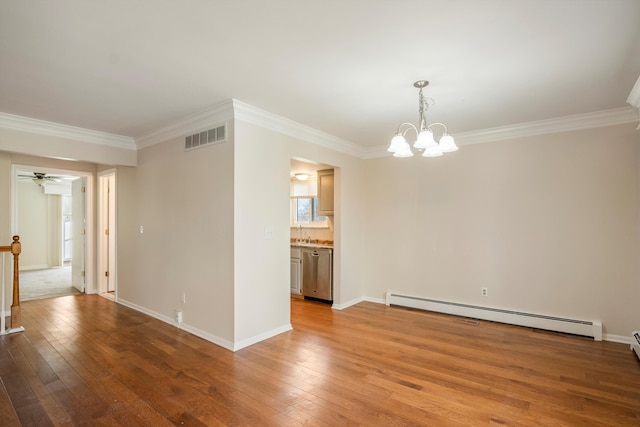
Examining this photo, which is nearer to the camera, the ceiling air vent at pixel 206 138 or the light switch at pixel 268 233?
the ceiling air vent at pixel 206 138

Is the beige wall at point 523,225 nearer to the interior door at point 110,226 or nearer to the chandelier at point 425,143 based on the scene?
the chandelier at point 425,143

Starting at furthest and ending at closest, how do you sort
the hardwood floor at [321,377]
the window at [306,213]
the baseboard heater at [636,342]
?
the window at [306,213] → the baseboard heater at [636,342] → the hardwood floor at [321,377]

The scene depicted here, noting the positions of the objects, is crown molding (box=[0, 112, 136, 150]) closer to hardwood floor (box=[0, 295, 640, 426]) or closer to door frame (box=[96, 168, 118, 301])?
door frame (box=[96, 168, 118, 301])

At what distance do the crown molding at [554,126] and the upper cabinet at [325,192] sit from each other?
2012 mm

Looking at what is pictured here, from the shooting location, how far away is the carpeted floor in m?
5.84

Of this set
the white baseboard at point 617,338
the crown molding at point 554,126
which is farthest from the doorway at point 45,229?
the white baseboard at point 617,338

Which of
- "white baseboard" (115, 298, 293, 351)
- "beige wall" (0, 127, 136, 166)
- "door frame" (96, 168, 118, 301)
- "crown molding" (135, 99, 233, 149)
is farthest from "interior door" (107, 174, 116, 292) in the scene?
"white baseboard" (115, 298, 293, 351)

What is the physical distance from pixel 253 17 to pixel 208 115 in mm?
1887

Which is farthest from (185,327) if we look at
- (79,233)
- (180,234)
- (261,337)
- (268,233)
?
(79,233)

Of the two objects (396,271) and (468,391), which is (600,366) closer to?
(468,391)

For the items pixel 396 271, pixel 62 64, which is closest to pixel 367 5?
pixel 62 64

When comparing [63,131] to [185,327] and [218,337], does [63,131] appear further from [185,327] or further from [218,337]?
[218,337]

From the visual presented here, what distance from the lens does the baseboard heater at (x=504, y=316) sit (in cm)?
377

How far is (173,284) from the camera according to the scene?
4.17 meters
